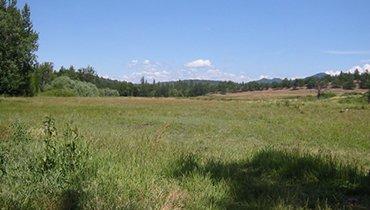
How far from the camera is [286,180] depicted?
8.50m

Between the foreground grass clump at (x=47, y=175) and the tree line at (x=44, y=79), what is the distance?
41718 millimetres

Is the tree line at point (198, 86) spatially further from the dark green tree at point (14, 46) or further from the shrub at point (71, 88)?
the dark green tree at point (14, 46)

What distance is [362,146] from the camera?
59.8 ft

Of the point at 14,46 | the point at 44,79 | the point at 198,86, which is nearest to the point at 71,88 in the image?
the point at 44,79

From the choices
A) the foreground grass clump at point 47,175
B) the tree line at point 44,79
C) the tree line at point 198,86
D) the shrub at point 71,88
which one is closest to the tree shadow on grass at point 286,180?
the foreground grass clump at point 47,175

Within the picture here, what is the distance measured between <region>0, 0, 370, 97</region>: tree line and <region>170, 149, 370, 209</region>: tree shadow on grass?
1656 inches

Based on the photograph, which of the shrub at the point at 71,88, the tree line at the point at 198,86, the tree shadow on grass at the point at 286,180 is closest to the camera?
the tree shadow on grass at the point at 286,180

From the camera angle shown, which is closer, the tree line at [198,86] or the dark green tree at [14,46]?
the dark green tree at [14,46]

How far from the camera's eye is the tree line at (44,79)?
1854 inches

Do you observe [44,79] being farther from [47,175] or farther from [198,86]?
[47,175]

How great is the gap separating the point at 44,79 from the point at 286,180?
450 feet

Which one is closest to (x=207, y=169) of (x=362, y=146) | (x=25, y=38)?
(x=362, y=146)

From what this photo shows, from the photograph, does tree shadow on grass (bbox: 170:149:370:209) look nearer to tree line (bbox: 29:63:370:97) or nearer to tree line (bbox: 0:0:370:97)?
tree line (bbox: 0:0:370:97)

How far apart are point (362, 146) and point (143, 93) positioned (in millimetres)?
159537
